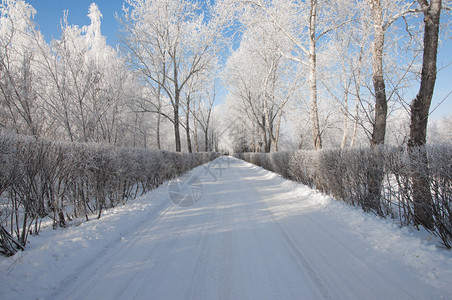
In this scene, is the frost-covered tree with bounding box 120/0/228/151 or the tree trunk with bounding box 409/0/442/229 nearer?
the tree trunk with bounding box 409/0/442/229

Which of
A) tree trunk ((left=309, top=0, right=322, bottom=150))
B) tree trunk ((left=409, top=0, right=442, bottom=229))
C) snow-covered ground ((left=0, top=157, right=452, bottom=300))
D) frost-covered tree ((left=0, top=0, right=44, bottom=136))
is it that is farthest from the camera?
tree trunk ((left=309, top=0, right=322, bottom=150))

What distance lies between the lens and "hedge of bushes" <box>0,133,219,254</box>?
9.08 ft

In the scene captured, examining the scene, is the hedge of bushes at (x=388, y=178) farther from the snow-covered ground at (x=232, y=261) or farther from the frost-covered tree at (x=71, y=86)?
the frost-covered tree at (x=71, y=86)

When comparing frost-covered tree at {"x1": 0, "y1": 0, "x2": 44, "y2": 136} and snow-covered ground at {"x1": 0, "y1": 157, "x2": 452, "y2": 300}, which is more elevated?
frost-covered tree at {"x1": 0, "y1": 0, "x2": 44, "y2": 136}

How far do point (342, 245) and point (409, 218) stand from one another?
127 cm

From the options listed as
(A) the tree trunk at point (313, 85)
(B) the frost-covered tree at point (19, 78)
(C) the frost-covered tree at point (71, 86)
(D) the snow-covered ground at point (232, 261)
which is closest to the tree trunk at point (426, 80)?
(D) the snow-covered ground at point (232, 261)

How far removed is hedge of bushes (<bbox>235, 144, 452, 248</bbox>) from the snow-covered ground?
1.02 feet

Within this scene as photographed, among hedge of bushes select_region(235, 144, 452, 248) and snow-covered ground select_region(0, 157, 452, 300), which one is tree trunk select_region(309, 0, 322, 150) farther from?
snow-covered ground select_region(0, 157, 452, 300)

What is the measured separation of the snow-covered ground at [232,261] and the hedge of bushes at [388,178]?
1.02ft

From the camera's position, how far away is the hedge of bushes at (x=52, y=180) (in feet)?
9.08

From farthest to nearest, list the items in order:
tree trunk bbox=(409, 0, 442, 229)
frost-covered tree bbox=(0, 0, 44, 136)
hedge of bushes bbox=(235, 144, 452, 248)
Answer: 1. frost-covered tree bbox=(0, 0, 44, 136)
2. tree trunk bbox=(409, 0, 442, 229)
3. hedge of bushes bbox=(235, 144, 452, 248)

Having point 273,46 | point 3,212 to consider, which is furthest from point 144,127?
point 3,212

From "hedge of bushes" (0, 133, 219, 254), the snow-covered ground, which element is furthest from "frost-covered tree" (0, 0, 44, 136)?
the snow-covered ground

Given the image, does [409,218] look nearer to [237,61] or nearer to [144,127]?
[237,61]
